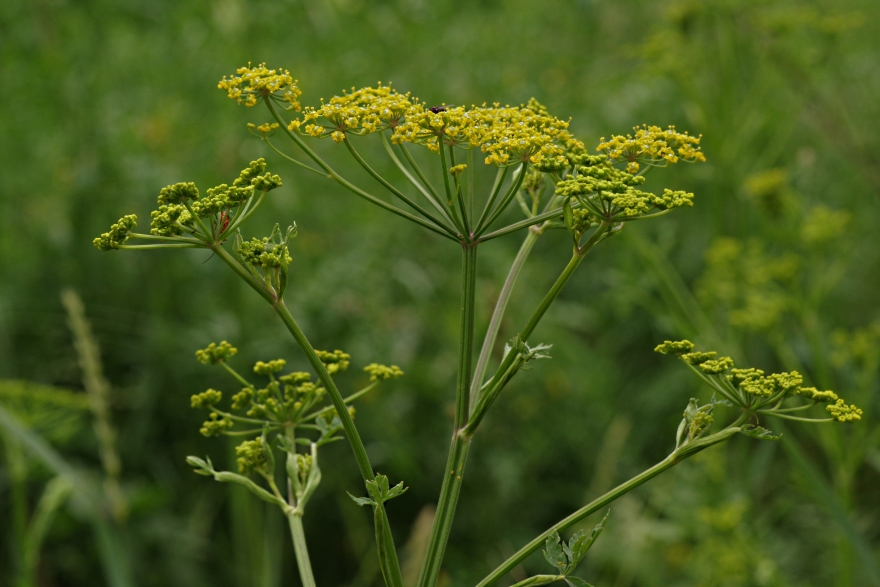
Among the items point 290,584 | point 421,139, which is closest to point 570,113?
point 290,584

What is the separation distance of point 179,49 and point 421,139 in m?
5.11

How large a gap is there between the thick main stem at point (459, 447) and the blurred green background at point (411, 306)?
7.45 feet

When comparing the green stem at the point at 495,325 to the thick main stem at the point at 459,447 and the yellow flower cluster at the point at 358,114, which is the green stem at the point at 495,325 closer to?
the thick main stem at the point at 459,447

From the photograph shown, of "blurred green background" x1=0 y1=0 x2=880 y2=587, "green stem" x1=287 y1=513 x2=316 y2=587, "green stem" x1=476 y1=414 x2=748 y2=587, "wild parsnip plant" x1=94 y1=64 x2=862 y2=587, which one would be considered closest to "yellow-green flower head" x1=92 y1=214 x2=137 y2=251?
"wild parsnip plant" x1=94 y1=64 x2=862 y2=587

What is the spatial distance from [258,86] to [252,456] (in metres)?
0.80

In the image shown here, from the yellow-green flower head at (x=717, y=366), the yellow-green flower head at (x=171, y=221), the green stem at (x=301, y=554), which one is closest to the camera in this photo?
the yellow-green flower head at (x=171, y=221)

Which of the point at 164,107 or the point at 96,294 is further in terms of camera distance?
the point at 164,107

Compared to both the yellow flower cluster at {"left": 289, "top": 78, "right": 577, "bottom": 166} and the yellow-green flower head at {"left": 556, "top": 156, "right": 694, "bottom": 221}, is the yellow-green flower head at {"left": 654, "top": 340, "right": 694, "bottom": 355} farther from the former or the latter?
the yellow flower cluster at {"left": 289, "top": 78, "right": 577, "bottom": 166}

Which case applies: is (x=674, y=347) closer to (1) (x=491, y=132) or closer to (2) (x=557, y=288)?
(2) (x=557, y=288)

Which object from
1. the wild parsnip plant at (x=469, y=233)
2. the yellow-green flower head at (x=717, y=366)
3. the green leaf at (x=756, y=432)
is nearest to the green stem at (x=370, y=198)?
the wild parsnip plant at (x=469, y=233)

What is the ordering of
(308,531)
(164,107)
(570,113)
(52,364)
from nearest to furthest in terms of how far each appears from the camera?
1. (308,531)
2. (52,364)
3. (164,107)
4. (570,113)

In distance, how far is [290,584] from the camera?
188 inches

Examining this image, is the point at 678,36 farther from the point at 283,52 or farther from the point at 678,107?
the point at 283,52

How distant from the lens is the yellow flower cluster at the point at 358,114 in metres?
1.67
